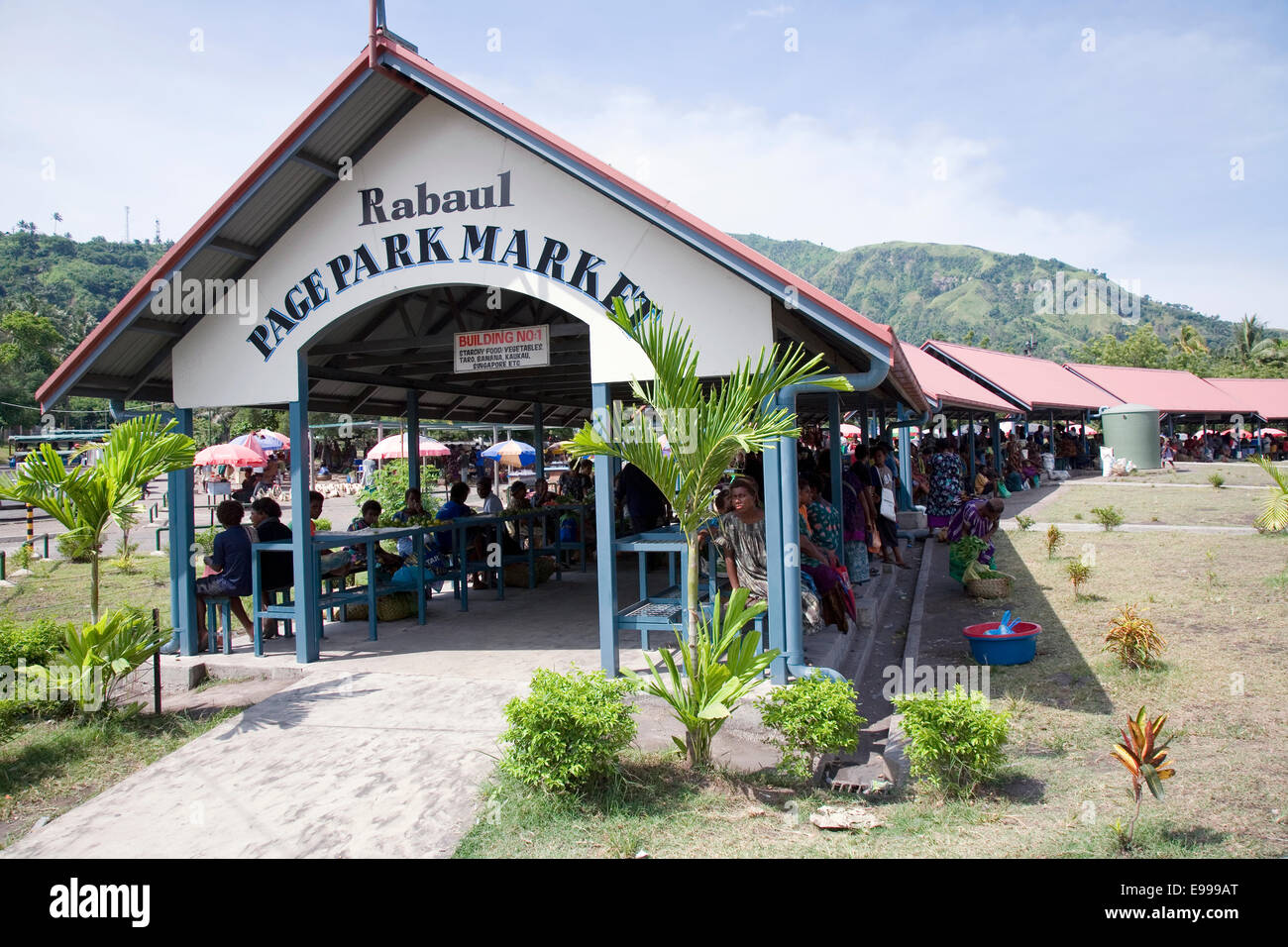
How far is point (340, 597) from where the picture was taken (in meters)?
8.23

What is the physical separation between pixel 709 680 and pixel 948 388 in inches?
732

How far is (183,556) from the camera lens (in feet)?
26.1

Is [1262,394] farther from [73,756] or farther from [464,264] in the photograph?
[73,756]

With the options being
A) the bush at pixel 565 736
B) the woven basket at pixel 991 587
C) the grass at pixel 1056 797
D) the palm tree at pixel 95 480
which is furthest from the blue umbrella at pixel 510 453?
the bush at pixel 565 736

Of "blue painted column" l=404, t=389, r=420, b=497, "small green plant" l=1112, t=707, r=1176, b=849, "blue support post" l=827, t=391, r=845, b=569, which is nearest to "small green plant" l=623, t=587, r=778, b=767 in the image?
"small green plant" l=1112, t=707, r=1176, b=849

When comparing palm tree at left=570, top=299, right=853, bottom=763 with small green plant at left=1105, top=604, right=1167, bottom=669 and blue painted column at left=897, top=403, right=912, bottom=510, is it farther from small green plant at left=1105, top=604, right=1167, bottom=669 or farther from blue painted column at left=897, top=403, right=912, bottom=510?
blue painted column at left=897, top=403, right=912, bottom=510

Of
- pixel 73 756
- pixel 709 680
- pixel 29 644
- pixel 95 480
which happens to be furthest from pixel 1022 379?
pixel 73 756

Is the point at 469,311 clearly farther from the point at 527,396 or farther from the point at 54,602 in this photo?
the point at 54,602

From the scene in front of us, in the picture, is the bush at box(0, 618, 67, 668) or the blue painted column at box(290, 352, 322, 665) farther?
the blue painted column at box(290, 352, 322, 665)

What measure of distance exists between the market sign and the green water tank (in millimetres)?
34274

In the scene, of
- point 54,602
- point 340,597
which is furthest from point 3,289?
point 340,597

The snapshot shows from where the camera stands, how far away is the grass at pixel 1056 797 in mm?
4113

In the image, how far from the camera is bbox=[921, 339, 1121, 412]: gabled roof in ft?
Result: 96.9
